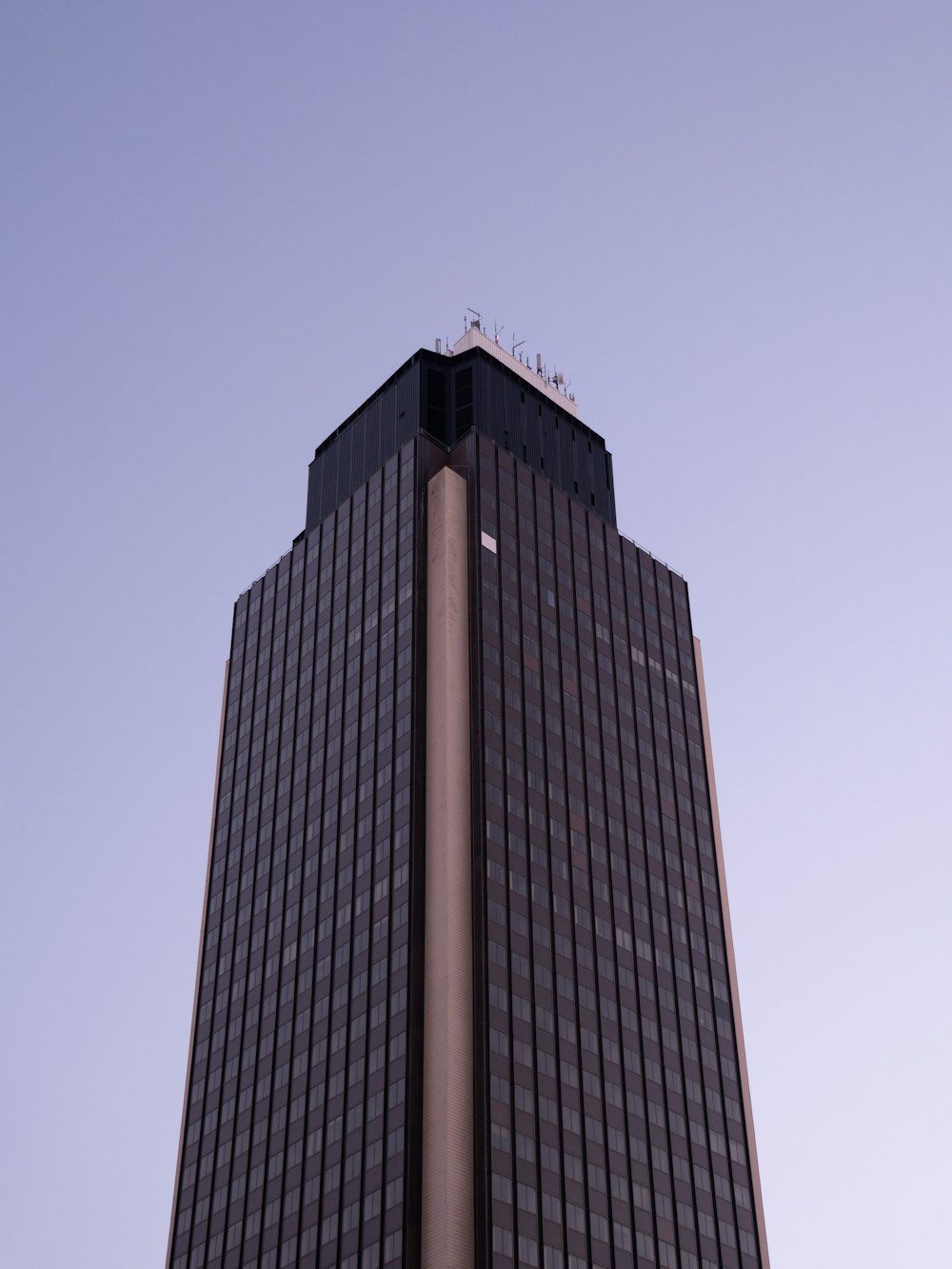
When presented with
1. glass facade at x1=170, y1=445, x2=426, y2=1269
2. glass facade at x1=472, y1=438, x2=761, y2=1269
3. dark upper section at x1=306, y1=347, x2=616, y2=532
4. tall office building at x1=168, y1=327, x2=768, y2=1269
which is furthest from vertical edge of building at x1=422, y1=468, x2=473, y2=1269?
dark upper section at x1=306, y1=347, x2=616, y2=532

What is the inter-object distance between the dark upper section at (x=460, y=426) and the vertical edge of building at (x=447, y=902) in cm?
1201

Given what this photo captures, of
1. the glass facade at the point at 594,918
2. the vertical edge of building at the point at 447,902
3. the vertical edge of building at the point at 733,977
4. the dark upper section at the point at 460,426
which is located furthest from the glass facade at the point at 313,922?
the vertical edge of building at the point at 733,977

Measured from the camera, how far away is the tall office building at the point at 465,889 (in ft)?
425

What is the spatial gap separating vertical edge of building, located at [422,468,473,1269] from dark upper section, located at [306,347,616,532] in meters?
12.0

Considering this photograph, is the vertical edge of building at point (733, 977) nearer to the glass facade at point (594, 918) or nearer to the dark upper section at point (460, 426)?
the glass facade at point (594, 918)

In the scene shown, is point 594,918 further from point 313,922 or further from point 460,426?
point 460,426

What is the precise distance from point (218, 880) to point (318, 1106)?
37.0 metres

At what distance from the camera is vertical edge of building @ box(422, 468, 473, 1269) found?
122 meters

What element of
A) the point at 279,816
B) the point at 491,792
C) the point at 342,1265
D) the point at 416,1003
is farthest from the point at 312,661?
the point at 342,1265

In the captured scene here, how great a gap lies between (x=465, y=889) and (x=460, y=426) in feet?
192

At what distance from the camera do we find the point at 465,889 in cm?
13900

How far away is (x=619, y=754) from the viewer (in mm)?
165750

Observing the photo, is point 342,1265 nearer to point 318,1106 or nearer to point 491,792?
point 318,1106

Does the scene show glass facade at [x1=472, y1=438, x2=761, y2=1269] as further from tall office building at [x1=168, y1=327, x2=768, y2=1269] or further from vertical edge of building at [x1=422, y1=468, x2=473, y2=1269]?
vertical edge of building at [x1=422, y1=468, x2=473, y2=1269]
